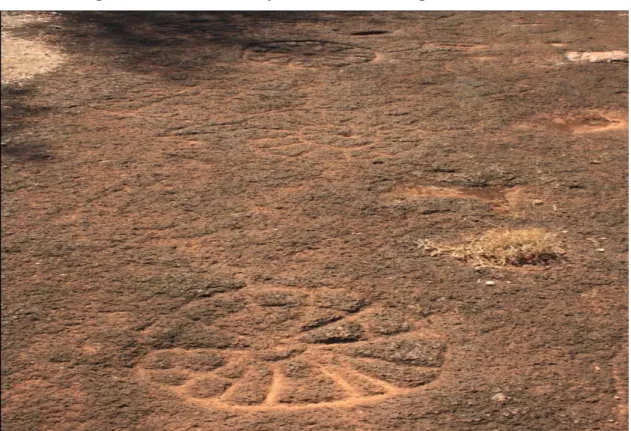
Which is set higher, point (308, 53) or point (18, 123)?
point (308, 53)

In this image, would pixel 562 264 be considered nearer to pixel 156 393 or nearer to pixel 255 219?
pixel 255 219

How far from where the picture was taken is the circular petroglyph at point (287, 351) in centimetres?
292

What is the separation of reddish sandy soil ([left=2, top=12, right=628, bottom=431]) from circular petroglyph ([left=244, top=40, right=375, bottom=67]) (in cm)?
2

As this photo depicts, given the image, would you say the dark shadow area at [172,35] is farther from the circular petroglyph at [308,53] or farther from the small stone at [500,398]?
the small stone at [500,398]

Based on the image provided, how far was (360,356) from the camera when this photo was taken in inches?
122

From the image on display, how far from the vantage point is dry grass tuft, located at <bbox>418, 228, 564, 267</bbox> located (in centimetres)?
366

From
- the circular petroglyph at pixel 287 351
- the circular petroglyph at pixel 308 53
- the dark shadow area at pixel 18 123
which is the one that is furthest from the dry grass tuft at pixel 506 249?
the circular petroglyph at pixel 308 53

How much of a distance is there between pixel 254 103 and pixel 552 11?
292 cm

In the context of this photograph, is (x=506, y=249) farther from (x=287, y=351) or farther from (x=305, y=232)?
(x=287, y=351)

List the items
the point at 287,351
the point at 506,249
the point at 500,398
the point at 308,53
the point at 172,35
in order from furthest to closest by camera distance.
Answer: the point at 172,35
the point at 308,53
the point at 506,249
the point at 287,351
the point at 500,398

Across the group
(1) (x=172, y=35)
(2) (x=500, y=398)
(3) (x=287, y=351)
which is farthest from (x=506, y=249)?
(1) (x=172, y=35)

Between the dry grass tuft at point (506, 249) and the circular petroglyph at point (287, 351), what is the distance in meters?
0.47

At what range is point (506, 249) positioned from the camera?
12.2ft

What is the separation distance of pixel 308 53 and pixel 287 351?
309 cm
